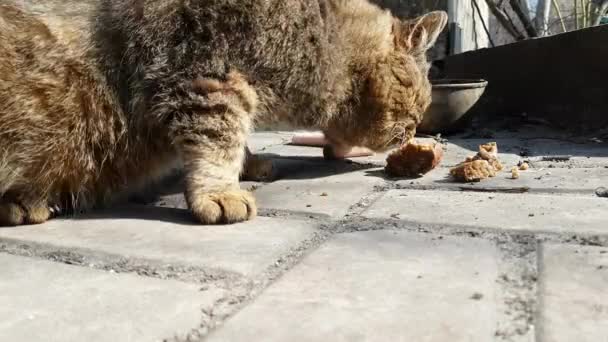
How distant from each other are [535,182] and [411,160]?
50cm

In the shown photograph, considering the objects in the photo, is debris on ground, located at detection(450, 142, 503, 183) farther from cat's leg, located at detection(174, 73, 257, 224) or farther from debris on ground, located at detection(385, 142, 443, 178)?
cat's leg, located at detection(174, 73, 257, 224)

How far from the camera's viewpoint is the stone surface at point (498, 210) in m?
1.71

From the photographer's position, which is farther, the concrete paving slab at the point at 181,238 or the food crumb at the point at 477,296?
the concrete paving slab at the point at 181,238

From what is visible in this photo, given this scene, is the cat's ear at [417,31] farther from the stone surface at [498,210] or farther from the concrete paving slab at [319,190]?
the stone surface at [498,210]

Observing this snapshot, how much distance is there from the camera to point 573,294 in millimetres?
1204

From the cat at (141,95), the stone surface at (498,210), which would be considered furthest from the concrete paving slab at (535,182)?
the cat at (141,95)

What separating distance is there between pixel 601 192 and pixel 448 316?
1238 millimetres

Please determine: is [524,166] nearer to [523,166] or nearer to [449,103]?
[523,166]

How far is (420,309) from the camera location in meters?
1.17

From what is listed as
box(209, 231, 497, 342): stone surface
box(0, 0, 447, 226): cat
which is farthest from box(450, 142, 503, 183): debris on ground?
box(209, 231, 497, 342): stone surface

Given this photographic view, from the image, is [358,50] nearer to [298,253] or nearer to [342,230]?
[342,230]

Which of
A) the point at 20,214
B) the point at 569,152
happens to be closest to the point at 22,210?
the point at 20,214

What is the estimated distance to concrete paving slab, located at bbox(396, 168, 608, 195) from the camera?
7.26 feet

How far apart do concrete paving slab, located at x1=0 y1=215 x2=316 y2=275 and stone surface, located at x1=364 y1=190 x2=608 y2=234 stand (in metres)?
0.36
